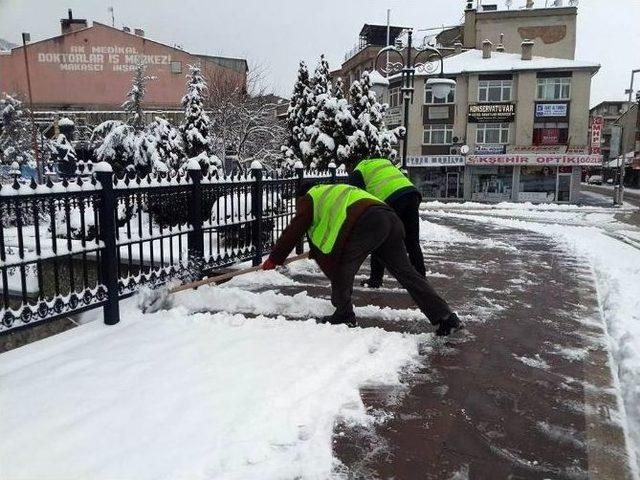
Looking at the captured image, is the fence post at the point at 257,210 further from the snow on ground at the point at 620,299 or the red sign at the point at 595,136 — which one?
the red sign at the point at 595,136

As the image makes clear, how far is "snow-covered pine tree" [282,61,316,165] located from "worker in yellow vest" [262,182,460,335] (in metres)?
19.4

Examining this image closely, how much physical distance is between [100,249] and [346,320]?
7.62 ft

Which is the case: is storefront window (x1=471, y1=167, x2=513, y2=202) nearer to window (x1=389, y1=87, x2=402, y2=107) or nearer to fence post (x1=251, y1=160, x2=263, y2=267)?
window (x1=389, y1=87, x2=402, y2=107)

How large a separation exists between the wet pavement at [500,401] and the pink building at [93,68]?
118 feet

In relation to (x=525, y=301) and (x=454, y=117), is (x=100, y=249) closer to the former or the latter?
(x=525, y=301)

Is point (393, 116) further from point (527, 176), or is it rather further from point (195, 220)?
point (195, 220)

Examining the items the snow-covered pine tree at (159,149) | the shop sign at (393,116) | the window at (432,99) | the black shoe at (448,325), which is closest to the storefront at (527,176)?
the window at (432,99)

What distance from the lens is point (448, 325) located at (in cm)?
455

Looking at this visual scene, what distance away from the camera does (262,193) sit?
764 centimetres

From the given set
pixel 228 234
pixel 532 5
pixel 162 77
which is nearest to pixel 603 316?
pixel 228 234

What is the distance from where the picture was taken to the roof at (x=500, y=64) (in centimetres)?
3284

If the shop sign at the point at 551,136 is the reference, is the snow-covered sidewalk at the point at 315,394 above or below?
below

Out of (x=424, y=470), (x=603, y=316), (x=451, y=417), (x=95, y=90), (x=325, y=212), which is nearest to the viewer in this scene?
(x=424, y=470)

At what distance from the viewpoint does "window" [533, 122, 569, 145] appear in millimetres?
33531
